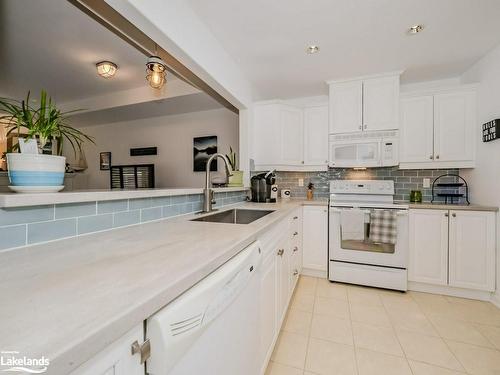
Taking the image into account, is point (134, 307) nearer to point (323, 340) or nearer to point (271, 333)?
point (271, 333)

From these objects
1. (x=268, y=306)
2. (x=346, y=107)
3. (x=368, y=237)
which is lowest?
(x=268, y=306)

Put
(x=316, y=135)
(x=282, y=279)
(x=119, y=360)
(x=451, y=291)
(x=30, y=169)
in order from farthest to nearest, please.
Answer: (x=316, y=135), (x=451, y=291), (x=282, y=279), (x=30, y=169), (x=119, y=360)

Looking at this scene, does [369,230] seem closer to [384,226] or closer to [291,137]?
[384,226]

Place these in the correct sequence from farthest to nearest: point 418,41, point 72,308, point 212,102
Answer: point 212,102 < point 418,41 < point 72,308

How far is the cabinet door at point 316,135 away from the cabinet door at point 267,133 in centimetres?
38

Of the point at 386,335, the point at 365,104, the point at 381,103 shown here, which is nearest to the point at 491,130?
the point at 381,103

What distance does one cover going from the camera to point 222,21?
177 centimetres

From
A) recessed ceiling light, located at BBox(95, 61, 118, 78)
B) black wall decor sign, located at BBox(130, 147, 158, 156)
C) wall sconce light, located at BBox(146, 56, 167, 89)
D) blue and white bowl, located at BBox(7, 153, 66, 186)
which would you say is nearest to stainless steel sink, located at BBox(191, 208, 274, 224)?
blue and white bowl, located at BBox(7, 153, 66, 186)

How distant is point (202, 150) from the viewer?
3990mm

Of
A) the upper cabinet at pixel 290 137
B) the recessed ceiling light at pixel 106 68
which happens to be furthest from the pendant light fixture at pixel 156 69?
the upper cabinet at pixel 290 137

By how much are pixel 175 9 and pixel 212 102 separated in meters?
2.12

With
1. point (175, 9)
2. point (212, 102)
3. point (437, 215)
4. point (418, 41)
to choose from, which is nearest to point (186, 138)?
point (212, 102)

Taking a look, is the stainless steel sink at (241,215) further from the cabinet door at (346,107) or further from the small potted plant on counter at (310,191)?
the cabinet door at (346,107)

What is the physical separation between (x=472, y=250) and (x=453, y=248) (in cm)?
14
